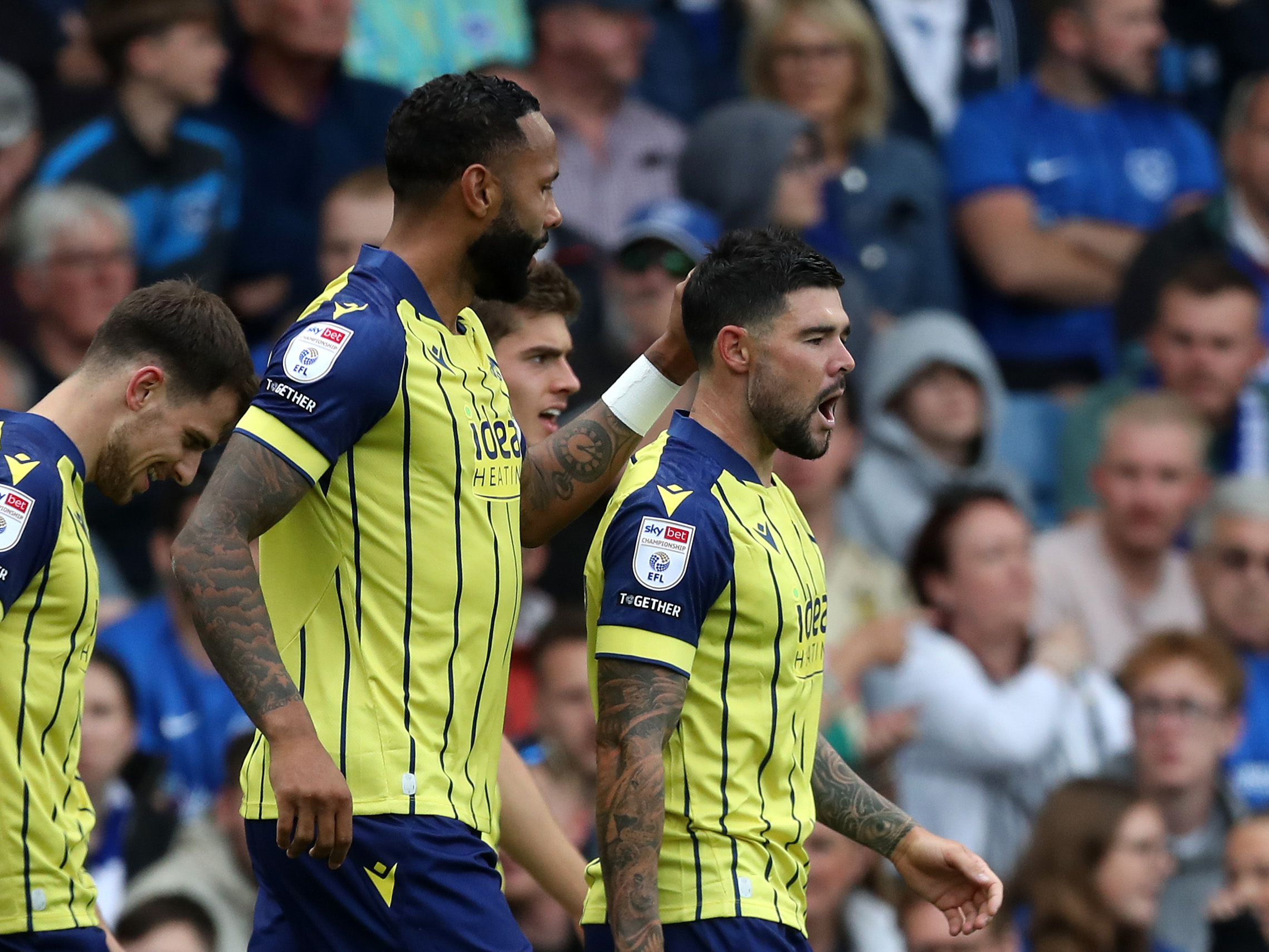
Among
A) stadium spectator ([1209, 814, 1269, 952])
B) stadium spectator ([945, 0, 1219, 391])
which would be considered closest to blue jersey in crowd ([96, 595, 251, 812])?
stadium spectator ([1209, 814, 1269, 952])

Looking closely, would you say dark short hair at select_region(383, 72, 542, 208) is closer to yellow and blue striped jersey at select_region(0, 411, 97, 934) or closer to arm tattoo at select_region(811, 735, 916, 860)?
yellow and blue striped jersey at select_region(0, 411, 97, 934)

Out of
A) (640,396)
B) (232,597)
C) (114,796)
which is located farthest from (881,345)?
(232,597)

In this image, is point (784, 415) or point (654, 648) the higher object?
point (784, 415)

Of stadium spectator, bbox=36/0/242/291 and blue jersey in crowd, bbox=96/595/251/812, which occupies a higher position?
stadium spectator, bbox=36/0/242/291

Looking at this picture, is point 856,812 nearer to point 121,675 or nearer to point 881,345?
point 121,675

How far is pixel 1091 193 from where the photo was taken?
9.79m

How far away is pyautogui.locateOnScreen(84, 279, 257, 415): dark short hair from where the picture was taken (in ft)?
13.1

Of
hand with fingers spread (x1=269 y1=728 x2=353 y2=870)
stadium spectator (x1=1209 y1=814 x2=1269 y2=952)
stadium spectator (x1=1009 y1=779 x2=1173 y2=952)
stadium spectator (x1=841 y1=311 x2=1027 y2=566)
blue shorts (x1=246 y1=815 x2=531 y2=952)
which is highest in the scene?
hand with fingers spread (x1=269 y1=728 x2=353 y2=870)

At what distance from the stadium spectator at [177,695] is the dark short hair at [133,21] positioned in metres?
1.81

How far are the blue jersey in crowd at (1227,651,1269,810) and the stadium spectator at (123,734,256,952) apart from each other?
417 cm

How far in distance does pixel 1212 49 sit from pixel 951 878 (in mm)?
7922

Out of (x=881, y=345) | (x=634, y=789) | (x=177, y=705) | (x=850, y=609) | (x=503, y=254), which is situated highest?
(x=503, y=254)

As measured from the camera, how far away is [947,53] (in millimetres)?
9992

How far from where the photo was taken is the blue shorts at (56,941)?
13.0 feet
